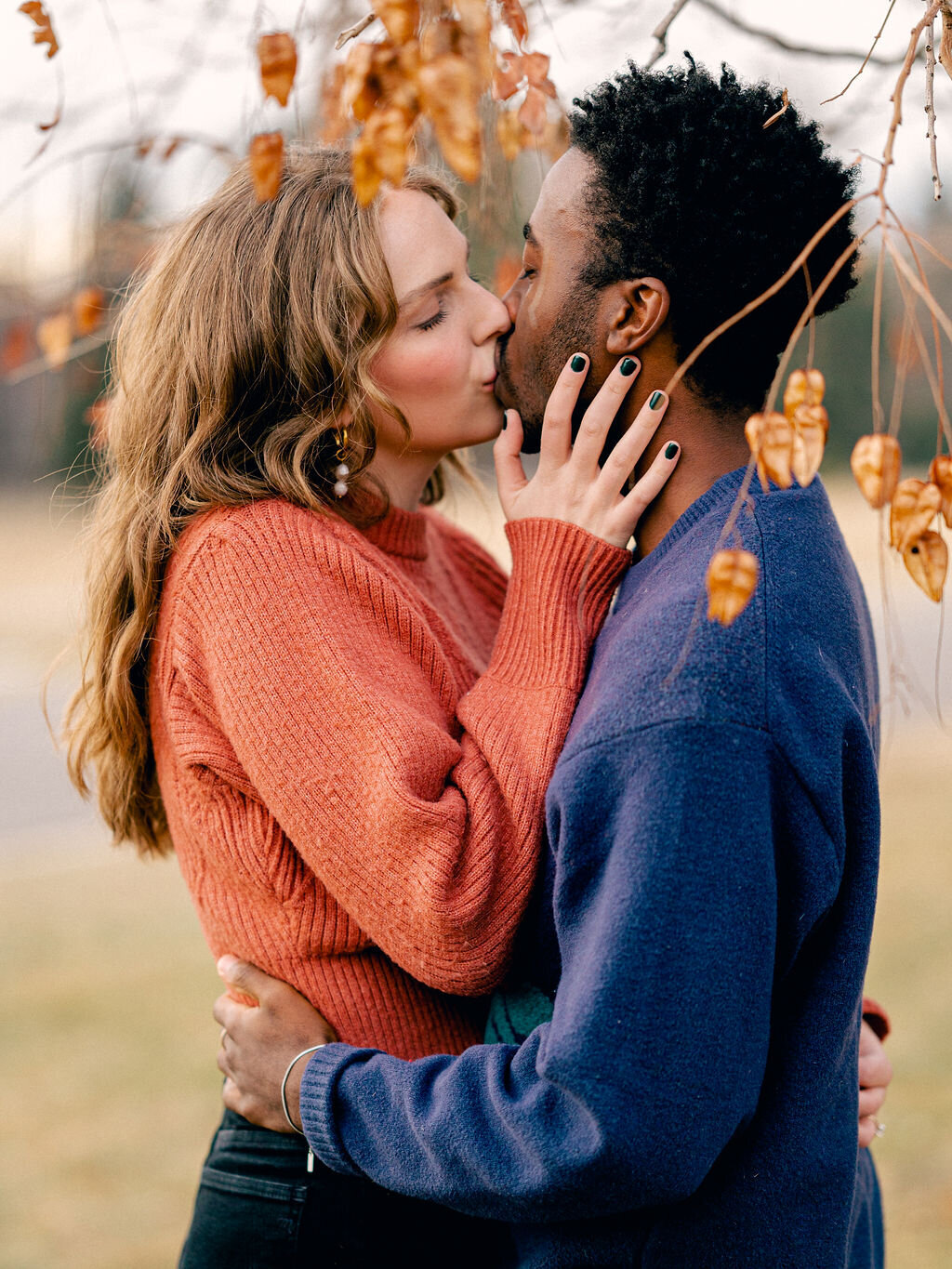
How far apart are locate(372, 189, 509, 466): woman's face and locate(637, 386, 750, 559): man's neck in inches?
16.7

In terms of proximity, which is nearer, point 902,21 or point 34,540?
point 902,21

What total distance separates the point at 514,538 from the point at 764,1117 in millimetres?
839

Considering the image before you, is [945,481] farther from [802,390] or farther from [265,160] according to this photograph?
[265,160]

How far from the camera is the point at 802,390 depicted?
1.03 meters

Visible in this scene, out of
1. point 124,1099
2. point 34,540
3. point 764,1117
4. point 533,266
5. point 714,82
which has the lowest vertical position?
point 34,540

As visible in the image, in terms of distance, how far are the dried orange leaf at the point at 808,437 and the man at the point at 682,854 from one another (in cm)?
26

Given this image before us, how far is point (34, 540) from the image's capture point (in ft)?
52.1

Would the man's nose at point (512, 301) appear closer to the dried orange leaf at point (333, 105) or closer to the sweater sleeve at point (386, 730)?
the sweater sleeve at point (386, 730)

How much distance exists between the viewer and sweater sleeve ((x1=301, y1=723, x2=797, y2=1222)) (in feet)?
3.83

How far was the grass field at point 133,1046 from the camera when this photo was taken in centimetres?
343

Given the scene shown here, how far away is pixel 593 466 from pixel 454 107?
0.82m

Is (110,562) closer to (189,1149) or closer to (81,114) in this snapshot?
(81,114)

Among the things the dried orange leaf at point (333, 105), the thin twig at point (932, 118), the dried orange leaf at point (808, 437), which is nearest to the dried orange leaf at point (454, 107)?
the dried orange leaf at point (808, 437)

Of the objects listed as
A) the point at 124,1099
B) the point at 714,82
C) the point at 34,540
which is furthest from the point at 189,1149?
the point at 34,540
